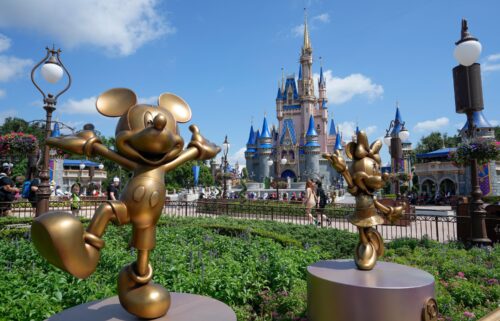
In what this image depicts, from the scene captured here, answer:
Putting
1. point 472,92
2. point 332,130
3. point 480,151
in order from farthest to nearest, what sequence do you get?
point 332,130 → point 480,151 → point 472,92

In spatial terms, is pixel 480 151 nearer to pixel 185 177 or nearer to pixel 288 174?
pixel 288 174

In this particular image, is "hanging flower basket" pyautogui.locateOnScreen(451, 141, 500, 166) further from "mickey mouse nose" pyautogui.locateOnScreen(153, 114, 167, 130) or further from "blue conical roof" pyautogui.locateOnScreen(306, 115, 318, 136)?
"blue conical roof" pyautogui.locateOnScreen(306, 115, 318, 136)

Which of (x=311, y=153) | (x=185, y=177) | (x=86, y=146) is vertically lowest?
(x=86, y=146)

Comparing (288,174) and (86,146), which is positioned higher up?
(288,174)

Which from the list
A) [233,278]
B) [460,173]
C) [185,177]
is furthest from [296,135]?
[233,278]

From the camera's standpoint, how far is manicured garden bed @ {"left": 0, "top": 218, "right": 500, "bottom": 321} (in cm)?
346

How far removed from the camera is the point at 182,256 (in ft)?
16.3

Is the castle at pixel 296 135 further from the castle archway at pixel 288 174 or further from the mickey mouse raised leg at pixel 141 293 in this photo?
the mickey mouse raised leg at pixel 141 293

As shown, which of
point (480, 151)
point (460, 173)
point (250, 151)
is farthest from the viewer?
point (250, 151)

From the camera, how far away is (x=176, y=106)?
104 inches

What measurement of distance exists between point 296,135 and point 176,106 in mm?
63529

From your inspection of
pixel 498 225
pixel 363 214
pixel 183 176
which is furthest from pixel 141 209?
pixel 183 176

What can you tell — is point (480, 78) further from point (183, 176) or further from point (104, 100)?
point (183, 176)

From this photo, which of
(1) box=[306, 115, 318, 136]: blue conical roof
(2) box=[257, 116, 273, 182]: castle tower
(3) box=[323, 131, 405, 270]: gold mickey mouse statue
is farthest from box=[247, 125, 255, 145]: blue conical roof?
(3) box=[323, 131, 405, 270]: gold mickey mouse statue
